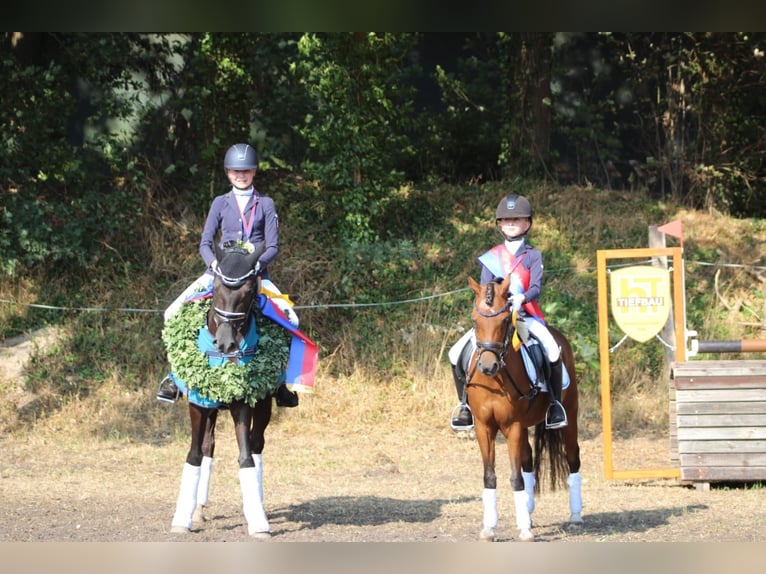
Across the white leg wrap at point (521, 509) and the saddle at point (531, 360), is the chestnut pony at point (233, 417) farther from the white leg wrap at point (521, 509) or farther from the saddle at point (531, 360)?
the white leg wrap at point (521, 509)

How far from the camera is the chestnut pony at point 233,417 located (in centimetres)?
718

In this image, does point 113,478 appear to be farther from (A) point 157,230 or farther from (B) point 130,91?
(B) point 130,91

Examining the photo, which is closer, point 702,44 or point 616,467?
point 616,467

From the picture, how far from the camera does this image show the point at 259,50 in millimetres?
17422

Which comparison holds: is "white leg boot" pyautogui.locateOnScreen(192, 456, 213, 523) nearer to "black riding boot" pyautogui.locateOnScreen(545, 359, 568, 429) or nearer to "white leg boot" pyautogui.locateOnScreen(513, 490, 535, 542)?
"white leg boot" pyautogui.locateOnScreen(513, 490, 535, 542)

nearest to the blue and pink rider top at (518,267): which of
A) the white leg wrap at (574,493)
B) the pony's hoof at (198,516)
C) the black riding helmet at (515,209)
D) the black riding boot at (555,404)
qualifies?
the black riding helmet at (515,209)

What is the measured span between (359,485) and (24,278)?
7217 mm

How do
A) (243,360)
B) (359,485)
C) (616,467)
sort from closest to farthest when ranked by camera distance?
(243,360) < (359,485) < (616,467)

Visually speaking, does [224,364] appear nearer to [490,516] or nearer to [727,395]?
[490,516]

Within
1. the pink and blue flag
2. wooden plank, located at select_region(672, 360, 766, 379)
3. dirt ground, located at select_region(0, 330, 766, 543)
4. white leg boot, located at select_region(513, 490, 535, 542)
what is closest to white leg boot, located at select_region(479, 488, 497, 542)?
white leg boot, located at select_region(513, 490, 535, 542)

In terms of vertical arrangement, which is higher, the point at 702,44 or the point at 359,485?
the point at 702,44

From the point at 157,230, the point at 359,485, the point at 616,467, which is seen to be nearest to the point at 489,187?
the point at 157,230

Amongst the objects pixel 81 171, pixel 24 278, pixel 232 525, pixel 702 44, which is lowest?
pixel 232 525

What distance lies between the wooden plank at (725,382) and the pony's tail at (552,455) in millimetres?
2549
